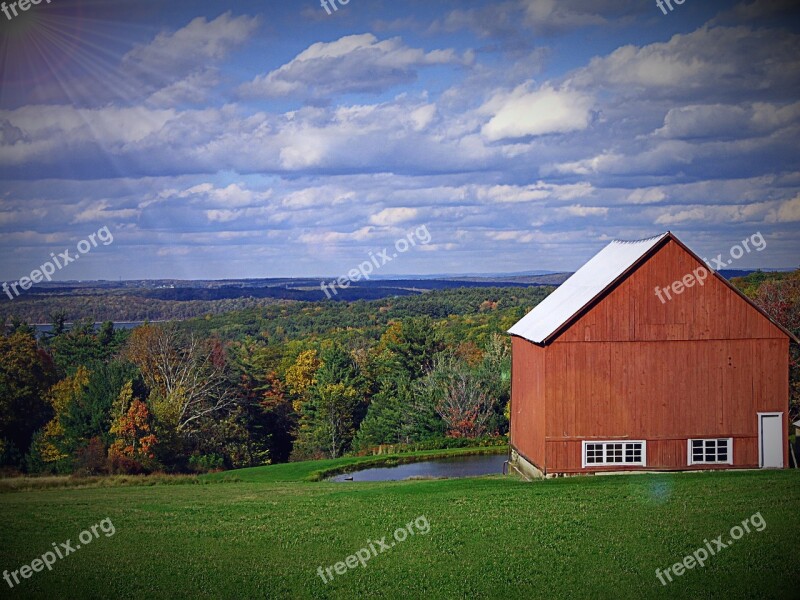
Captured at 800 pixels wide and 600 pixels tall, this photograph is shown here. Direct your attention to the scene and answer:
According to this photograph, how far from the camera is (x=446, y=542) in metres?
22.4

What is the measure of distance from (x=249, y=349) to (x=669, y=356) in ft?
231

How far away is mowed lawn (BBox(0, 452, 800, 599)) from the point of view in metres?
19.1

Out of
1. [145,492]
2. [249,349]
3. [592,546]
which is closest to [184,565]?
[592,546]

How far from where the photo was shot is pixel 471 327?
99938mm

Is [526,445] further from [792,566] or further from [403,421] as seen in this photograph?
[403,421]

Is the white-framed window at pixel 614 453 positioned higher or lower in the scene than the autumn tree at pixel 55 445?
higher

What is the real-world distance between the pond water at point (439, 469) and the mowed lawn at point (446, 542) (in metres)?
15.3

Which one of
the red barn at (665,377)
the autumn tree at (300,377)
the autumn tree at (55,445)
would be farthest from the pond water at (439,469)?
the autumn tree at (300,377)

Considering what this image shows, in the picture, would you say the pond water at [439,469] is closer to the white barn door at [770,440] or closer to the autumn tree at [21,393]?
the white barn door at [770,440]

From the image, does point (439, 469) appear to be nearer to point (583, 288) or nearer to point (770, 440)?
point (583, 288)

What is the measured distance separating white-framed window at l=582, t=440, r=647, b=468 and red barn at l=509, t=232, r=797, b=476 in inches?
1.5

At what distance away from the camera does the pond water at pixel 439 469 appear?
46.5 m

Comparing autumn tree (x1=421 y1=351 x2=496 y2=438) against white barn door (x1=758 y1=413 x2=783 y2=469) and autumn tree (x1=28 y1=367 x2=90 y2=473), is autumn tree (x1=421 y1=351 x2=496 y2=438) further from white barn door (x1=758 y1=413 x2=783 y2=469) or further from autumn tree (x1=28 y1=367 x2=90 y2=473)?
white barn door (x1=758 y1=413 x2=783 y2=469)

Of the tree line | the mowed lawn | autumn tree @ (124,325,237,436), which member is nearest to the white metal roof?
the mowed lawn
